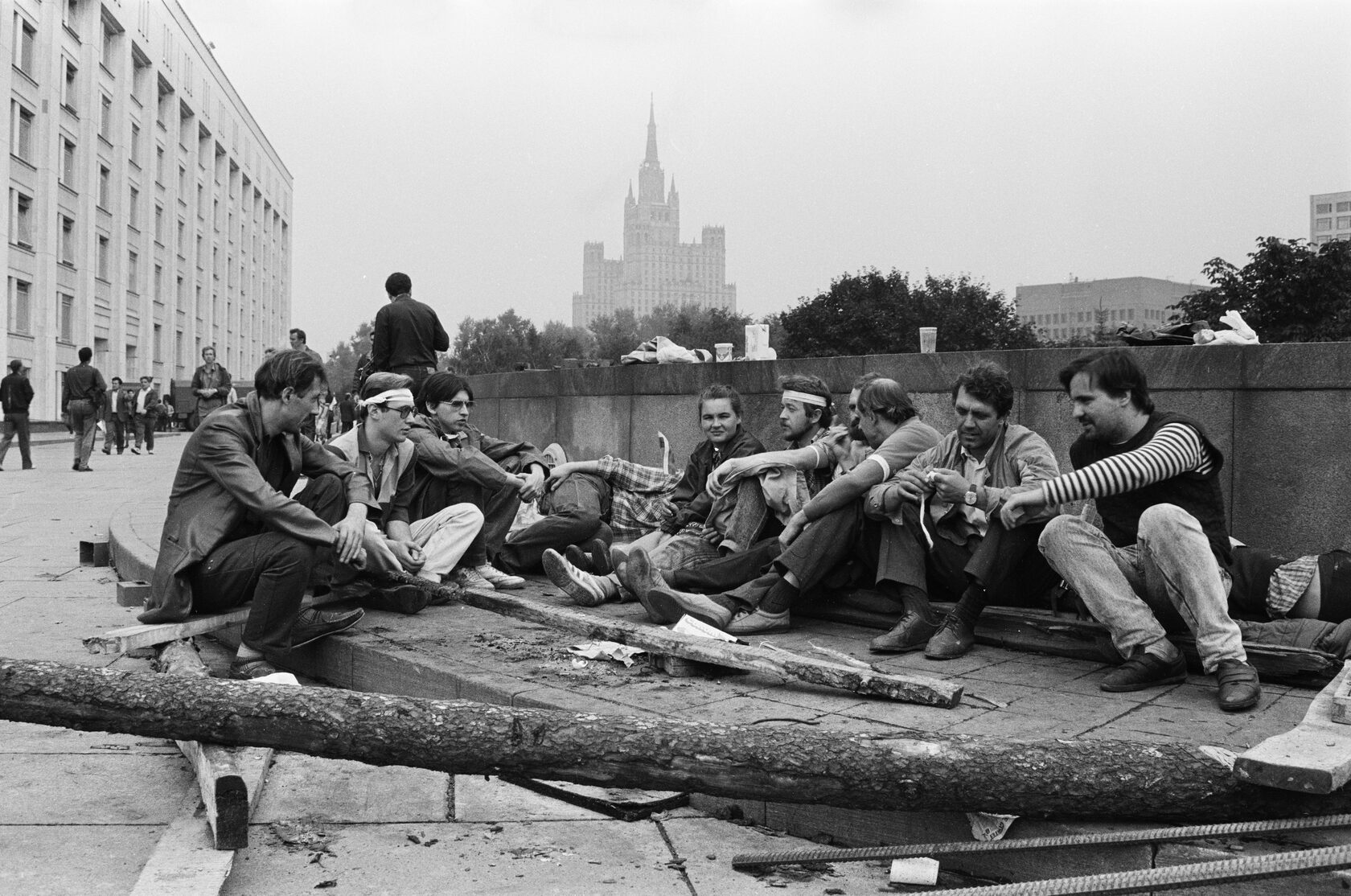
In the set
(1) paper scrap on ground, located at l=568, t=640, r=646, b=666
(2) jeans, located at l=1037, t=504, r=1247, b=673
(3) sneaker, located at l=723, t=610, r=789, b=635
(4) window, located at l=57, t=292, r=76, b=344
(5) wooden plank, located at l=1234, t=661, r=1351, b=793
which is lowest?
(1) paper scrap on ground, located at l=568, t=640, r=646, b=666

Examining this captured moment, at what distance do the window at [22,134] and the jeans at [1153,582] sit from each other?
35.5m

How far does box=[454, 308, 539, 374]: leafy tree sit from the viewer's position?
350ft

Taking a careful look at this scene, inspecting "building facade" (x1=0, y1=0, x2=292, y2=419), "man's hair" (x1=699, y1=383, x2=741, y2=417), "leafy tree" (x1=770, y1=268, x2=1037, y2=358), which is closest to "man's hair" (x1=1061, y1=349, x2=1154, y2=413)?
"man's hair" (x1=699, y1=383, x2=741, y2=417)

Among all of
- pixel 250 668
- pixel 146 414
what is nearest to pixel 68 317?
pixel 146 414

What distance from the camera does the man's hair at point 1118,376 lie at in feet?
14.9

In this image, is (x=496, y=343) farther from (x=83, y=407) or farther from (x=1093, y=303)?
(x=83, y=407)

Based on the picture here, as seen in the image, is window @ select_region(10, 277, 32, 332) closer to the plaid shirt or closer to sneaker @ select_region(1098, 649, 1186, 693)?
the plaid shirt

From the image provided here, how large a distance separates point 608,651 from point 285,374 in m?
1.75

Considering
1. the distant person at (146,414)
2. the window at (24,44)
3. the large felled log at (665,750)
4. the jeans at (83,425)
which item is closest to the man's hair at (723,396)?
the large felled log at (665,750)

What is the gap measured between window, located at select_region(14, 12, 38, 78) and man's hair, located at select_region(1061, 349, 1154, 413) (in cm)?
3554

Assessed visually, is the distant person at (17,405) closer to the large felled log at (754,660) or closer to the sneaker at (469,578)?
the sneaker at (469,578)

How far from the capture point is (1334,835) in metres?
2.77

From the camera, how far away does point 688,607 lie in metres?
5.34

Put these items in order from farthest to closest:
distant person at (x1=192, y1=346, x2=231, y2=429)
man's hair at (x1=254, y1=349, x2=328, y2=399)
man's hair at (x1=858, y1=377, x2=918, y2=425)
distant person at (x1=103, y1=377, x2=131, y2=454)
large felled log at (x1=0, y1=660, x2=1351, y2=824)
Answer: distant person at (x1=103, y1=377, x2=131, y2=454)
distant person at (x1=192, y1=346, x2=231, y2=429)
man's hair at (x1=858, y1=377, x2=918, y2=425)
man's hair at (x1=254, y1=349, x2=328, y2=399)
large felled log at (x1=0, y1=660, x2=1351, y2=824)
